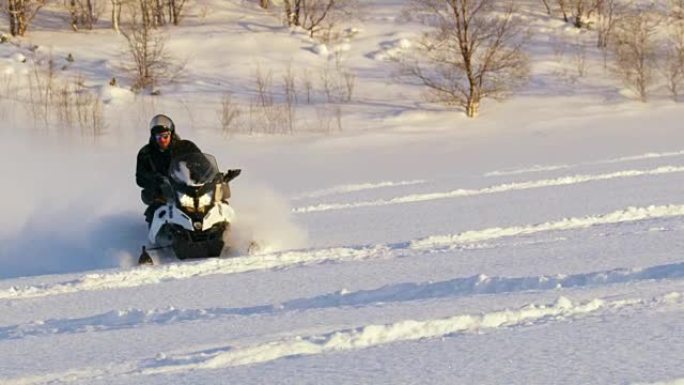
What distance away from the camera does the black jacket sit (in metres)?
8.60

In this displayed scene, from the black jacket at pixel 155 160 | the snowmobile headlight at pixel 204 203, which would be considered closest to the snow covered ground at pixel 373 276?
the snowmobile headlight at pixel 204 203

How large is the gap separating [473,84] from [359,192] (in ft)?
42.0

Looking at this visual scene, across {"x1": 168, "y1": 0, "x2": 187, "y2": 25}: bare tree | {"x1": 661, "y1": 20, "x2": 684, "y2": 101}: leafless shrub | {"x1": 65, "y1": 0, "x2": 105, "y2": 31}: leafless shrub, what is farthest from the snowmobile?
{"x1": 65, "y1": 0, "x2": 105, "y2": 31}: leafless shrub

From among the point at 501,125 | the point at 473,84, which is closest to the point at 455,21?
the point at 473,84

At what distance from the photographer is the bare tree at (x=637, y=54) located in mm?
27688

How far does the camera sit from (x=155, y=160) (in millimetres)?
8750

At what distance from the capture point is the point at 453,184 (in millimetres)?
13617

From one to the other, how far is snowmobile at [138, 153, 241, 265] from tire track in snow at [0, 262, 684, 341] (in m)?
1.97

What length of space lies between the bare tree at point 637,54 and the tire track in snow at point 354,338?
2304 centimetres

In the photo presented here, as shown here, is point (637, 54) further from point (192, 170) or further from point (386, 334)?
point (386, 334)

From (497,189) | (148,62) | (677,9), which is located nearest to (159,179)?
(497,189)

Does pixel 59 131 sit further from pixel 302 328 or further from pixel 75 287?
pixel 302 328

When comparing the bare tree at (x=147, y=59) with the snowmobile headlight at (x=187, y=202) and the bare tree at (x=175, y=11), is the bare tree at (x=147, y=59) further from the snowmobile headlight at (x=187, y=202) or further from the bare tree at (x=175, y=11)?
the snowmobile headlight at (x=187, y=202)

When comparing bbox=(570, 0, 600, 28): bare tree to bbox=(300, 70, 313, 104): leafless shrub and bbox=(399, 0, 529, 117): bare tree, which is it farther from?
bbox=(300, 70, 313, 104): leafless shrub
